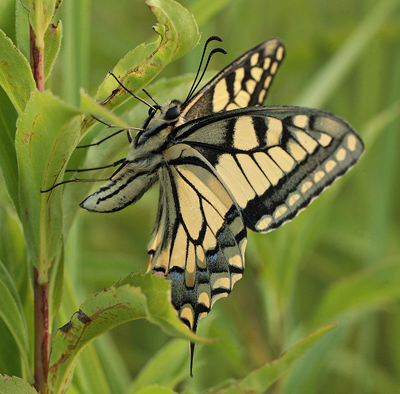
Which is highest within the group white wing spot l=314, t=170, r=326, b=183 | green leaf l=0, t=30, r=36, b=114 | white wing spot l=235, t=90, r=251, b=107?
white wing spot l=235, t=90, r=251, b=107

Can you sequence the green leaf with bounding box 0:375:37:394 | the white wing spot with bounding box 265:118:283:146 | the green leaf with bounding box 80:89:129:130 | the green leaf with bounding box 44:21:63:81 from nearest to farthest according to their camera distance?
the green leaf with bounding box 80:89:129:130 < the green leaf with bounding box 0:375:37:394 < the green leaf with bounding box 44:21:63:81 < the white wing spot with bounding box 265:118:283:146

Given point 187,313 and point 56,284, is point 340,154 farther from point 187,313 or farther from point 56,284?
point 56,284

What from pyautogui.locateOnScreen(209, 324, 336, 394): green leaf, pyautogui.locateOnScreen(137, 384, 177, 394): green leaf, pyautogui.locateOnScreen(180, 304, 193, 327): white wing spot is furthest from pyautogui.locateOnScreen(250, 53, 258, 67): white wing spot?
pyautogui.locateOnScreen(137, 384, 177, 394): green leaf

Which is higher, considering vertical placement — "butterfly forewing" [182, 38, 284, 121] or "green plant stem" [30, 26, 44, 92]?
"butterfly forewing" [182, 38, 284, 121]

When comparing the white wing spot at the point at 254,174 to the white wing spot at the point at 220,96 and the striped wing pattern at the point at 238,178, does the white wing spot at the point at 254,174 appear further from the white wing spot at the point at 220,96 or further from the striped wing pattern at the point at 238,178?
the white wing spot at the point at 220,96

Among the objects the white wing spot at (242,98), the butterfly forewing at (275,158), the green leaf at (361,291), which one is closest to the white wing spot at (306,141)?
the butterfly forewing at (275,158)

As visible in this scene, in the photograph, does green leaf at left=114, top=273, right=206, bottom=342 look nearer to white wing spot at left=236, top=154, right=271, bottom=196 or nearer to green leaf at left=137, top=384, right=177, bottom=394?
green leaf at left=137, top=384, right=177, bottom=394
